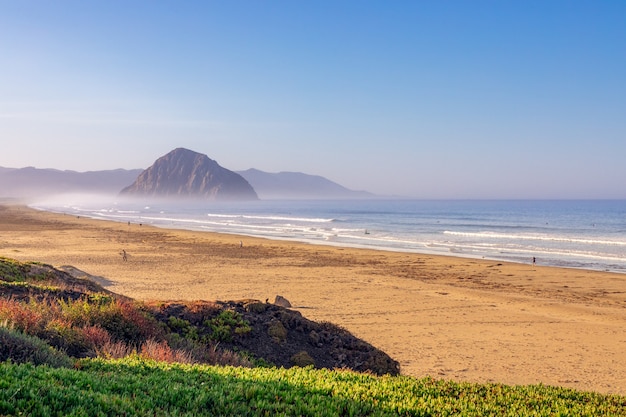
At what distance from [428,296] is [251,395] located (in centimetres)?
1631

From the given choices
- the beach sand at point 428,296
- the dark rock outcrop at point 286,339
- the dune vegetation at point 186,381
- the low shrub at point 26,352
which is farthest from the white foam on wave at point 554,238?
the low shrub at point 26,352

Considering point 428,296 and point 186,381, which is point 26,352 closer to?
point 186,381

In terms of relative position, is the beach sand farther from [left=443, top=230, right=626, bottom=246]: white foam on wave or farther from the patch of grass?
[left=443, top=230, right=626, bottom=246]: white foam on wave

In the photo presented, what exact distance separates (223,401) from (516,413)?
2.98m

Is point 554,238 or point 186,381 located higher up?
point 186,381

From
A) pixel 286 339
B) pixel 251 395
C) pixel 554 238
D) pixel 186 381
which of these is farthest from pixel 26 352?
pixel 554 238

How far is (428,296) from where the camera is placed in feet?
67.7

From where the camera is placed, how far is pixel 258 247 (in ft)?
133

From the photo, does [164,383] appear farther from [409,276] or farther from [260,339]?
[409,276]

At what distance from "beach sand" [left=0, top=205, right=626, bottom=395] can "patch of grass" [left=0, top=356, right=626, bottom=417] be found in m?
4.74

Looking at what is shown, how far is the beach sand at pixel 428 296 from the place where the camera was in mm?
11992

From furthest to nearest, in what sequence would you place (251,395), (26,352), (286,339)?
(286,339), (26,352), (251,395)

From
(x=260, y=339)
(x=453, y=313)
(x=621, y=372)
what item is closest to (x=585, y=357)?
(x=621, y=372)

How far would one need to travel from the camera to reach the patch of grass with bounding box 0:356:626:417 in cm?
455
